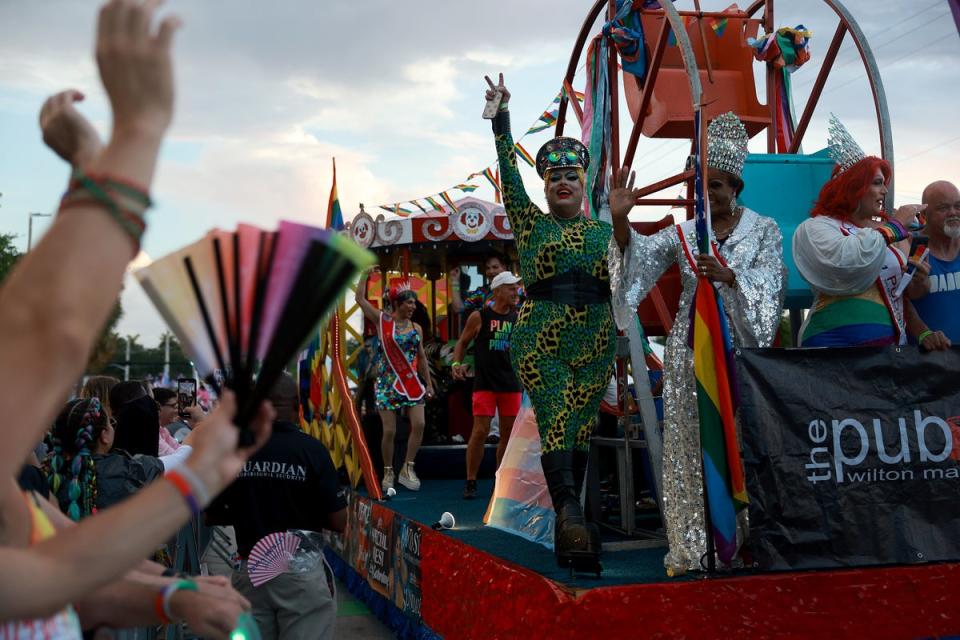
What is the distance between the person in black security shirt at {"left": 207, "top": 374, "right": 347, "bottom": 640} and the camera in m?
3.47

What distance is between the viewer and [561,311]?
4211 millimetres

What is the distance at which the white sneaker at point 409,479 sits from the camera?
7.85 m

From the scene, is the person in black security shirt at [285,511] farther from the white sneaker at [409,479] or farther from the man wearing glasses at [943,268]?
the white sneaker at [409,479]

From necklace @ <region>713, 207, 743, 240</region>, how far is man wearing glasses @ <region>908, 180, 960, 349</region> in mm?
829

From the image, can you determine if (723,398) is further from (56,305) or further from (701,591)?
(56,305)

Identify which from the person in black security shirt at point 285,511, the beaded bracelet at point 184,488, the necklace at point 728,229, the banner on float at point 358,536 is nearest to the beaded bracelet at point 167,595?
the beaded bracelet at point 184,488

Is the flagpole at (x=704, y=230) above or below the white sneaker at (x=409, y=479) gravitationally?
above

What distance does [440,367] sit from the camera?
1011 cm

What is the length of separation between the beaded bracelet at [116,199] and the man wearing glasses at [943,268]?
150 inches

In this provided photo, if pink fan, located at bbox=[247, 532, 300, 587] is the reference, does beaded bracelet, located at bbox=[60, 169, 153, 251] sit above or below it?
above

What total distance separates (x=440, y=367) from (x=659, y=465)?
226 inches

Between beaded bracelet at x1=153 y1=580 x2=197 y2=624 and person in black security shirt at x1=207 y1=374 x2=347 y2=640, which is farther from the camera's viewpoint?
person in black security shirt at x1=207 y1=374 x2=347 y2=640

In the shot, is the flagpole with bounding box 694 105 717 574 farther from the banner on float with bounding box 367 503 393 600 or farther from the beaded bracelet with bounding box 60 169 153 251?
the beaded bracelet with bounding box 60 169 153 251

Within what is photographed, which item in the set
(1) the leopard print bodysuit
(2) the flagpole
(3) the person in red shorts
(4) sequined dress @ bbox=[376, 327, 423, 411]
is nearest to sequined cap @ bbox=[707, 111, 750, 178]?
(2) the flagpole
